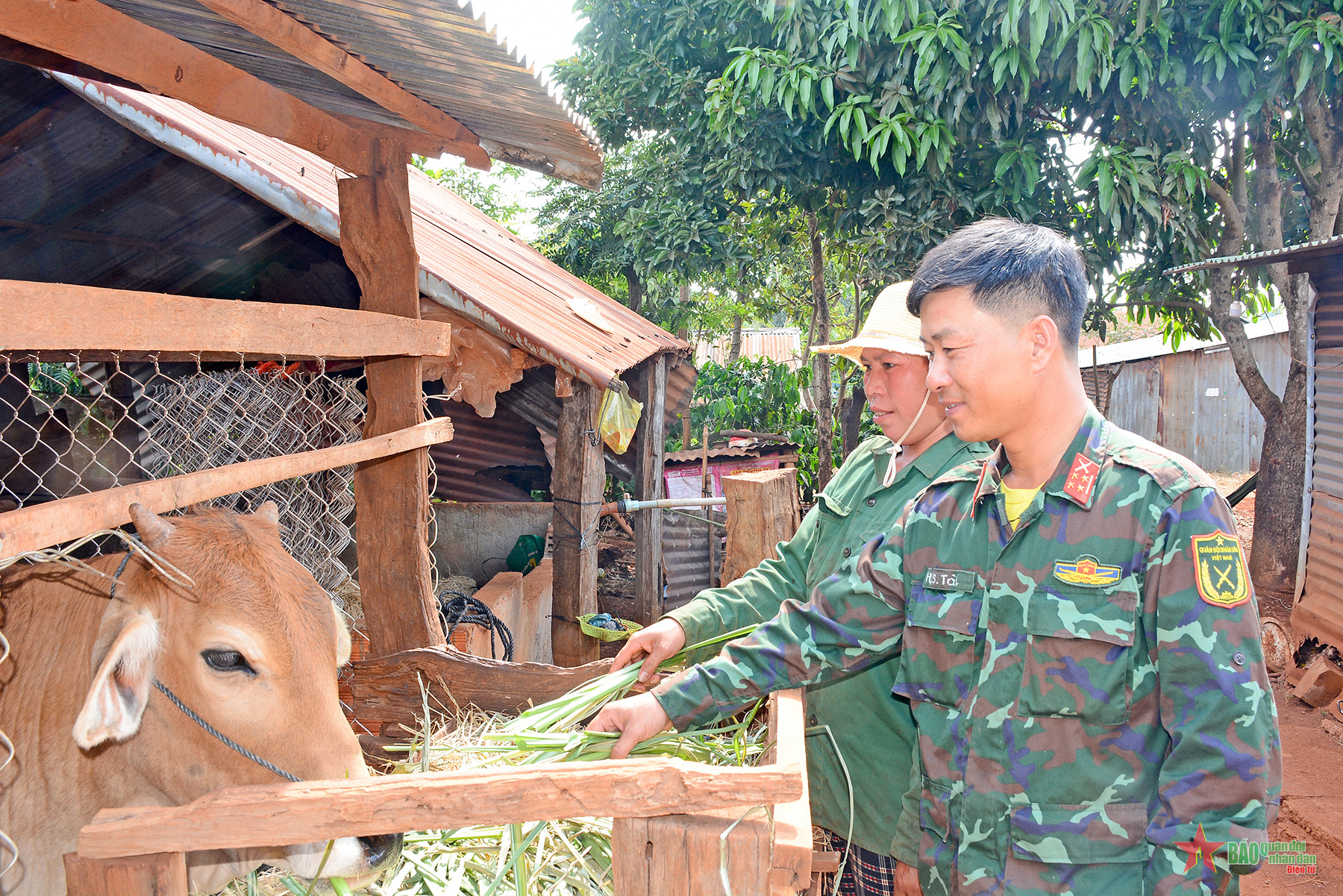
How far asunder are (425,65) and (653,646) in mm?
1814

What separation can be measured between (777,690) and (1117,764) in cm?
75

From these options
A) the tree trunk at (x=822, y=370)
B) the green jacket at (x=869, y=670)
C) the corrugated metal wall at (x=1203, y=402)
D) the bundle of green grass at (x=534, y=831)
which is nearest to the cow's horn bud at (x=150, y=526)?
the bundle of green grass at (x=534, y=831)

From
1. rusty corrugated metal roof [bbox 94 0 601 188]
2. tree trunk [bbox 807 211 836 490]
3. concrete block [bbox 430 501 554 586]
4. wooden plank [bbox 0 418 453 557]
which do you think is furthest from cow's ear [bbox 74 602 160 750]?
tree trunk [bbox 807 211 836 490]

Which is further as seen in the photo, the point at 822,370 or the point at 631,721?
the point at 822,370

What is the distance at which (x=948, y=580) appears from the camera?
192 cm

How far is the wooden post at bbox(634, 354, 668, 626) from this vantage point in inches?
276

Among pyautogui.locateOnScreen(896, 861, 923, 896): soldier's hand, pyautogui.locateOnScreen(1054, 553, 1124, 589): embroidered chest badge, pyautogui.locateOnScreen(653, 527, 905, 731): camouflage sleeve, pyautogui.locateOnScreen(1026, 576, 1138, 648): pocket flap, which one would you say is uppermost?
pyautogui.locateOnScreen(1054, 553, 1124, 589): embroidered chest badge

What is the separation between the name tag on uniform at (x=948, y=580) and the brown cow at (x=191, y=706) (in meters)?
1.33

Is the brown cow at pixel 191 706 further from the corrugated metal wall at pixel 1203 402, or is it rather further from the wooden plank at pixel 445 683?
the corrugated metal wall at pixel 1203 402

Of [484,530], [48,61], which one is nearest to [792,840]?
[48,61]

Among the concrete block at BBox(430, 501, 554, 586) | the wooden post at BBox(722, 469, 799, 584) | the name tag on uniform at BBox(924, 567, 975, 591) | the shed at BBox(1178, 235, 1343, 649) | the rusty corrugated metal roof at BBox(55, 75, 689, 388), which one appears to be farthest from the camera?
the concrete block at BBox(430, 501, 554, 586)

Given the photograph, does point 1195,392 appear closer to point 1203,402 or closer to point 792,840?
point 1203,402

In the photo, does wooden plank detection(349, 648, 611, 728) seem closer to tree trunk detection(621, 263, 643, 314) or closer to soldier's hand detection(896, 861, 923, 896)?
soldier's hand detection(896, 861, 923, 896)

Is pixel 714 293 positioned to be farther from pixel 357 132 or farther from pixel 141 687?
pixel 141 687
